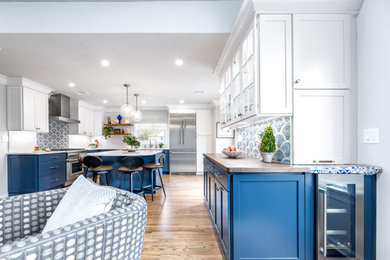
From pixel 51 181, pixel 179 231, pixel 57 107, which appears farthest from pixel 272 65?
pixel 57 107

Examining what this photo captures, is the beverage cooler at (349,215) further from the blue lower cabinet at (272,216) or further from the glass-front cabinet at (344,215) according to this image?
the blue lower cabinet at (272,216)

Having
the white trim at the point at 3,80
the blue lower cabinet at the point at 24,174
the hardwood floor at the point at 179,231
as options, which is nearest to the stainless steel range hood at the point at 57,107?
the white trim at the point at 3,80

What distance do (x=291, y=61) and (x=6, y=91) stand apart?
511cm

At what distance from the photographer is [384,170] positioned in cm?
155

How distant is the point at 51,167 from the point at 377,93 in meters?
5.40

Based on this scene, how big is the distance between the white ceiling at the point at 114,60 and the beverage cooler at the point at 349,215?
1951 mm

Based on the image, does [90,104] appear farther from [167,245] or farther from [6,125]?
[167,245]

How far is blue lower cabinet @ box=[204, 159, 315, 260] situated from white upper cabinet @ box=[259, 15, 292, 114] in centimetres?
63

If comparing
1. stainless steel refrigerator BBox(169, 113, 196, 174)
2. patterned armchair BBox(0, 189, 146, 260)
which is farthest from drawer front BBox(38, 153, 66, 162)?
patterned armchair BBox(0, 189, 146, 260)

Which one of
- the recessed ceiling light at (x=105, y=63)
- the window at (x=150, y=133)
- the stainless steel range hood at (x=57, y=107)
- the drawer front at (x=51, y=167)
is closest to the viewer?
the recessed ceiling light at (x=105, y=63)

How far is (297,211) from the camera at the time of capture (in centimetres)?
159

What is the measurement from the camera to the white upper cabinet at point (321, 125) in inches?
70.3

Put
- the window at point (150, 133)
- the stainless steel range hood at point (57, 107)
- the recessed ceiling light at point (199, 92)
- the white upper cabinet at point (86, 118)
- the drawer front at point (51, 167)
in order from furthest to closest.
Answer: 1. the window at point (150, 133)
2. the white upper cabinet at point (86, 118)
3. the stainless steel range hood at point (57, 107)
4. the recessed ceiling light at point (199, 92)
5. the drawer front at point (51, 167)

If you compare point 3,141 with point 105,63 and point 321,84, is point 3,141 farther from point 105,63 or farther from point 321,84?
point 321,84
